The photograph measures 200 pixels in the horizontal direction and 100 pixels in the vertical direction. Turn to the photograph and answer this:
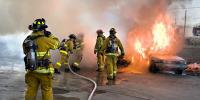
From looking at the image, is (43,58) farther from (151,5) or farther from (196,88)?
(151,5)

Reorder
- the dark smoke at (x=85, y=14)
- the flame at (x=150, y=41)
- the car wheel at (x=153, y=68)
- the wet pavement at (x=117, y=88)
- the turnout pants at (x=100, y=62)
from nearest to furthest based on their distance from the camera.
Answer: the wet pavement at (x=117, y=88), the turnout pants at (x=100, y=62), the car wheel at (x=153, y=68), the flame at (x=150, y=41), the dark smoke at (x=85, y=14)

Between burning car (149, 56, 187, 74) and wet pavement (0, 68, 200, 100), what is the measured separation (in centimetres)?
176

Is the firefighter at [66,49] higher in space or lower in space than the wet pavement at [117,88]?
higher

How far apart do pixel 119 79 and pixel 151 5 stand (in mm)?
6838

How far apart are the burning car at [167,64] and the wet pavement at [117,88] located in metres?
1.76

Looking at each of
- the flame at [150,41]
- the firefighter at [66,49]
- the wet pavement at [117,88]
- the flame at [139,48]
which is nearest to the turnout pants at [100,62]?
the firefighter at [66,49]

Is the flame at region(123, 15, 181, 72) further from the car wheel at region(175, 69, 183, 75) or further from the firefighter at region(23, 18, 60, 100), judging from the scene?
the firefighter at region(23, 18, 60, 100)

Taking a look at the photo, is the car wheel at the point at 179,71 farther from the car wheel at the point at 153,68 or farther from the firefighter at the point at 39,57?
the firefighter at the point at 39,57

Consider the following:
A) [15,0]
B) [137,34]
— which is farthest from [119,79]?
[15,0]

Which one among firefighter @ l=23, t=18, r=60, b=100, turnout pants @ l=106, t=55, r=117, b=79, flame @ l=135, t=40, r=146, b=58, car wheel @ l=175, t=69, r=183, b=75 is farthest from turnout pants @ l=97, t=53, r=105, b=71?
firefighter @ l=23, t=18, r=60, b=100

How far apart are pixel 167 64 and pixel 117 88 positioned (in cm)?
567

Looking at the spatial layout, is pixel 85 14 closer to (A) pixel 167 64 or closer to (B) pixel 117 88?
(A) pixel 167 64

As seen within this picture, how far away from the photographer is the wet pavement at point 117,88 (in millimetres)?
10898

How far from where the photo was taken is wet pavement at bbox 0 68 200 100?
10.9m
